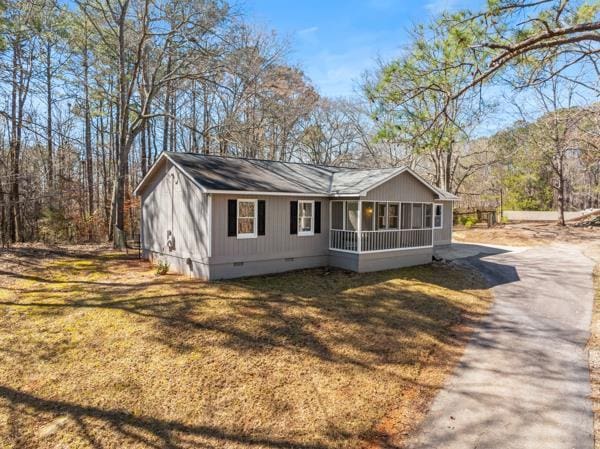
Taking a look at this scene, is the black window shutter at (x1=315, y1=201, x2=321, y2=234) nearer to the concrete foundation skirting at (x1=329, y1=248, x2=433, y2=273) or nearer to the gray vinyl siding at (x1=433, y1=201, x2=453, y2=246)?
the concrete foundation skirting at (x1=329, y1=248, x2=433, y2=273)

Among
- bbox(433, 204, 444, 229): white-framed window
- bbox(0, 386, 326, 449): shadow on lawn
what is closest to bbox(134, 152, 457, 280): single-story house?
bbox(433, 204, 444, 229): white-framed window

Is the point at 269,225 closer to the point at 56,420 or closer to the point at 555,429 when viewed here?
the point at 56,420

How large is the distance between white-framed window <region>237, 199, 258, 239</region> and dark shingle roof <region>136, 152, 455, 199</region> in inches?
20.9

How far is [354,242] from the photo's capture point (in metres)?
13.2

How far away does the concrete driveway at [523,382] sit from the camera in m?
4.61

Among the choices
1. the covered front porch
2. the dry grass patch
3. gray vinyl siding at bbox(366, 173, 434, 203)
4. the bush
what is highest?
gray vinyl siding at bbox(366, 173, 434, 203)

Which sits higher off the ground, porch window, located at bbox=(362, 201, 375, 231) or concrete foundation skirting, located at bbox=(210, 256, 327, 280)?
porch window, located at bbox=(362, 201, 375, 231)

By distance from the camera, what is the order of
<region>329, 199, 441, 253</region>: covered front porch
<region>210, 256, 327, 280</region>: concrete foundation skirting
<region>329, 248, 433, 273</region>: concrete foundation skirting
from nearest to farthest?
<region>210, 256, 327, 280</region>: concrete foundation skirting
<region>329, 248, 433, 273</region>: concrete foundation skirting
<region>329, 199, 441, 253</region>: covered front porch

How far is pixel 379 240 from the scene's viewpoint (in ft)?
45.1

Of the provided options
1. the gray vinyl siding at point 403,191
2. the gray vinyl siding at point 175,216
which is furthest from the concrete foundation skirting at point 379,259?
the gray vinyl siding at point 175,216

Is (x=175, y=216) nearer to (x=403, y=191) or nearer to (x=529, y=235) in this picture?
(x=403, y=191)

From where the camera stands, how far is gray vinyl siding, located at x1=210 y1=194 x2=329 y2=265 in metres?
11.0

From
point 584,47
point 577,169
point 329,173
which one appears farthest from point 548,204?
point 584,47

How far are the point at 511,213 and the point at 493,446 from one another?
37981 millimetres
